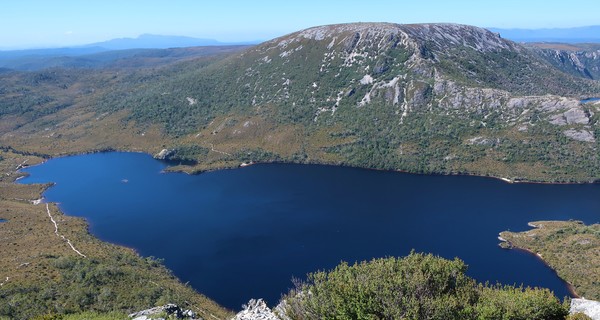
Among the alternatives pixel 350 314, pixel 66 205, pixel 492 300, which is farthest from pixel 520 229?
pixel 66 205

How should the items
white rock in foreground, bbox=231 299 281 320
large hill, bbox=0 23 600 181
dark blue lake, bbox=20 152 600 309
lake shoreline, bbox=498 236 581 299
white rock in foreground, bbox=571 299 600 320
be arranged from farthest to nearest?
large hill, bbox=0 23 600 181 → dark blue lake, bbox=20 152 600 309 → lake shoreline, bbox=498 236 581 299 → white rock in foreground, bbox=231 299 281 320 → white rock in foreground, bbox=571 299 600 320

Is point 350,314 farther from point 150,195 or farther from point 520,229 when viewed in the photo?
point 150,195

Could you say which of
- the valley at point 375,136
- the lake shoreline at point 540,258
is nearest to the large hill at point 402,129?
the valley at point 375,136

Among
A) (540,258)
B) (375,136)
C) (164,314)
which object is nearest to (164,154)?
(375,136)

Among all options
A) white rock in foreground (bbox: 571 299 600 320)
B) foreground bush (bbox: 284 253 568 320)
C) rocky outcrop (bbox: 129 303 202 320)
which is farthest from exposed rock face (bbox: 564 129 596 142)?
rocky outcrop (bbox: 129 303 202 320)

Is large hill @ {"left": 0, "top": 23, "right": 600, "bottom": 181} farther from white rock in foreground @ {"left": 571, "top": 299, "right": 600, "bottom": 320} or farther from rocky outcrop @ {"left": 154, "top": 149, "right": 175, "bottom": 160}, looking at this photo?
white rock in foreground @ {"left": 571, "top": 299, "right": 600, "bottom": 320}

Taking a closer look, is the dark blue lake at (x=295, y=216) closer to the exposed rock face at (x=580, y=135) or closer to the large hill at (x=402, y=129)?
the large hill at (x=402, y=129)

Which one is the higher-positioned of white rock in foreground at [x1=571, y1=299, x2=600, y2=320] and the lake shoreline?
white rock in foreground at [x1=571, y1=299, x2=600, y2=320]
